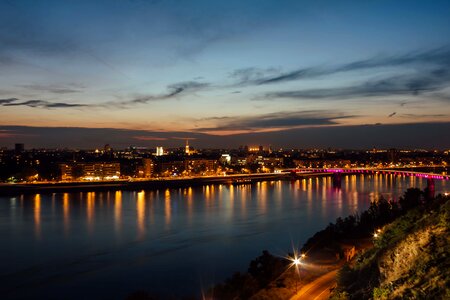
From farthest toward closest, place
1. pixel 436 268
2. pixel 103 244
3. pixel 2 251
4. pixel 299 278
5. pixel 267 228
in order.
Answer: pixel 267 228 < pixel 103 244 < pixel 2 251 < pixel 299 278 < pixel 436 268

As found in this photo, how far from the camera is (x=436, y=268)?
2865 mm

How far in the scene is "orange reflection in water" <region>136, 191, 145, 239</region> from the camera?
10.5m

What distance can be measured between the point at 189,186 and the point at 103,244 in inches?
569

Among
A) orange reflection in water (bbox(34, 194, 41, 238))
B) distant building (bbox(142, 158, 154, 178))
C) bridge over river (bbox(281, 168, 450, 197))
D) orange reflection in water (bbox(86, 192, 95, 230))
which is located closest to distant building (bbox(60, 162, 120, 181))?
distant building (bbox(142, 158, 154, 178))

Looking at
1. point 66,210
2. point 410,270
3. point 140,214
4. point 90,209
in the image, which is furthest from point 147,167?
point 410,270

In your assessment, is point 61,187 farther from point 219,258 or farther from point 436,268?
point 436,268

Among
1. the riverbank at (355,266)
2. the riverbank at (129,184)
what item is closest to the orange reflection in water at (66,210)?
the riverbank at (129,184)

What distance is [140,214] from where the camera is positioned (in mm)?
13141

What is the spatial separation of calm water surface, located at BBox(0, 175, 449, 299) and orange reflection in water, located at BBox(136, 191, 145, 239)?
2 cm

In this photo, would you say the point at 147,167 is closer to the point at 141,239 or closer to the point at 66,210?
the point at 66,210

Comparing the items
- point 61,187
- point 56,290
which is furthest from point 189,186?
point 56,290

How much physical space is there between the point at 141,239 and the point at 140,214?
3.59 metres

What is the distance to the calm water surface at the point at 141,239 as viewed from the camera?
21.8ft

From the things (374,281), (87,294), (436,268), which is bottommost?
(87,294)
